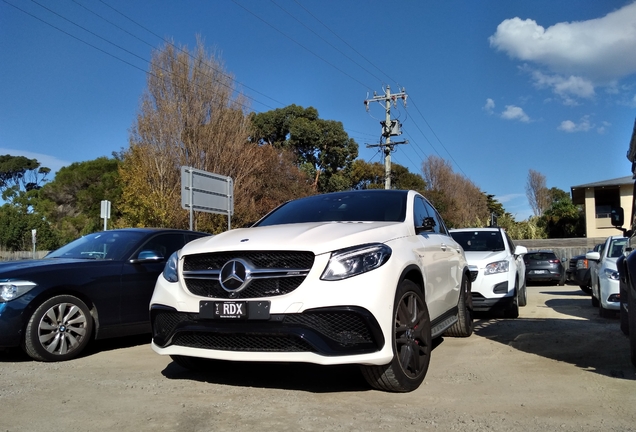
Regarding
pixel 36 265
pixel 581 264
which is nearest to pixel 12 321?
pixel 36 265

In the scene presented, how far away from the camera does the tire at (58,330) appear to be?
5.32 meters

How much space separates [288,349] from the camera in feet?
12.0

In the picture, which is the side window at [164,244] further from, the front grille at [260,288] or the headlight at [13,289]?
the front grille at [260,288]

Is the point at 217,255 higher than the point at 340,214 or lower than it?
lower

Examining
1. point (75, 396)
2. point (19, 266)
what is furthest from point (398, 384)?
point (19, 266)

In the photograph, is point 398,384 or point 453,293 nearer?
point 398,384

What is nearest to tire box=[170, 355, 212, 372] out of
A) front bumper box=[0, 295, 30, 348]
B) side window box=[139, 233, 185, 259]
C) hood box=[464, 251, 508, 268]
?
front bumper box=[0, 295, 30, 348]

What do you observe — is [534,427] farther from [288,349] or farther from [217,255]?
[217,255]

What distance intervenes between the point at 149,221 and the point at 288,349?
21961mm

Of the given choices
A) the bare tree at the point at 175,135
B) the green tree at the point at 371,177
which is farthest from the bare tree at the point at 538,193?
the bare tree at the point at 175,135

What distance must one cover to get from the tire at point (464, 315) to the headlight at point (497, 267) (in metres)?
1.90

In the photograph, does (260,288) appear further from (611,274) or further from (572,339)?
(611,274)

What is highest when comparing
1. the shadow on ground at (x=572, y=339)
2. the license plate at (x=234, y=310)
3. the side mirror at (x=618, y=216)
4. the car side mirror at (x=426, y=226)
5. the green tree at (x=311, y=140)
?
the green tree at (x=311, y=140)

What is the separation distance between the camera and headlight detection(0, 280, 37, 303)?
5.28m
